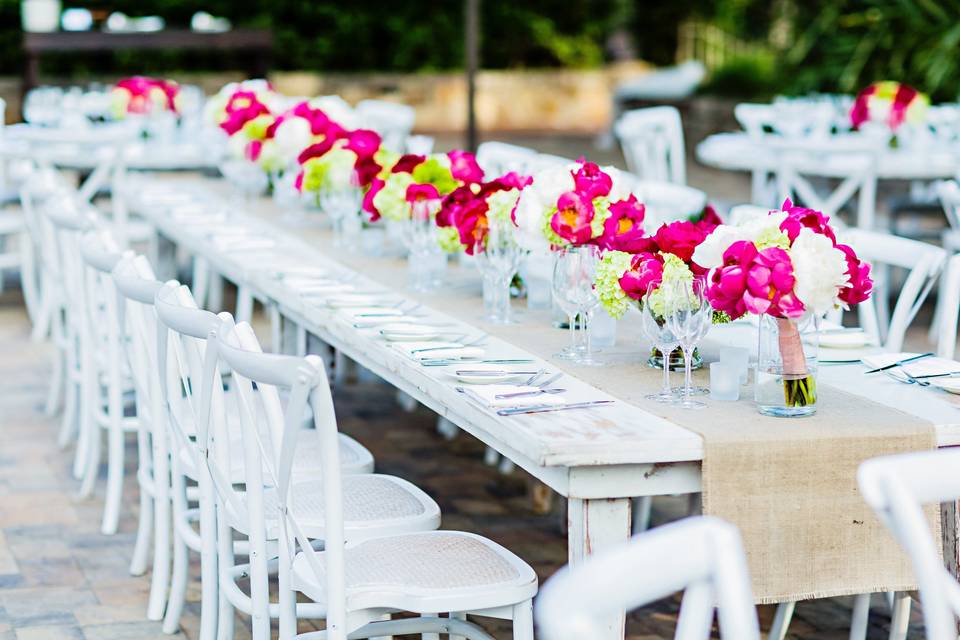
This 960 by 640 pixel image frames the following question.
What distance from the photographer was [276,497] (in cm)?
287

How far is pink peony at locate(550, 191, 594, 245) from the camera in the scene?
3.27 meters

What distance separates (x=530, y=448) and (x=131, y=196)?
3957 millimetres

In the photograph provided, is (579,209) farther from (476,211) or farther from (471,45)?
(471,45)

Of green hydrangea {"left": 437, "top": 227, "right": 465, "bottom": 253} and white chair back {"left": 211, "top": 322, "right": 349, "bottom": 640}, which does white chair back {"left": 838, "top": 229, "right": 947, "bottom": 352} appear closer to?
green hydrangea {"left": 437, "top": 227, "right": 465, "bottom": 253}

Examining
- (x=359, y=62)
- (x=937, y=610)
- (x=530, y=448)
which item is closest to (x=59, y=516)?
(x=530, y=448)

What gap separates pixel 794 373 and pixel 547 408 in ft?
1.42

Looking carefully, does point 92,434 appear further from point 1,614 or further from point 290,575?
point 290,575

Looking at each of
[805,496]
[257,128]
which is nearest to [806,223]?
[805,496]

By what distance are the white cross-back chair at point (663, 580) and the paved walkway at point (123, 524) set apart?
1.96 meters

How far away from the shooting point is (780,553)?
251cm

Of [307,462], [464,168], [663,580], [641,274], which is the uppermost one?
[464,168]

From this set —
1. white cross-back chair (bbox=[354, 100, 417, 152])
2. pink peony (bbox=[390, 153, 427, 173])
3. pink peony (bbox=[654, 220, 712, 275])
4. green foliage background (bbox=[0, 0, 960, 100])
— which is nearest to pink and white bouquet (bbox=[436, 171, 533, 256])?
pink peony (bbox=[390, 153, 427, 173])

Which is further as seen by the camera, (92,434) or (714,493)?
(92,434)

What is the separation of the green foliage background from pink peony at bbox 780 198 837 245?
8053mm
